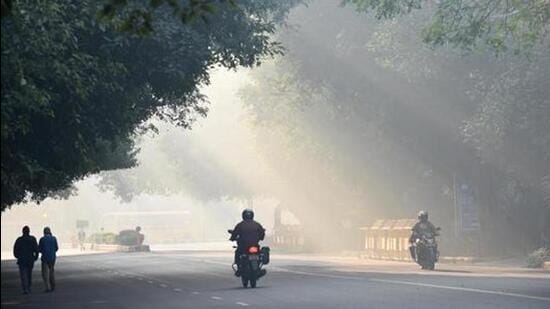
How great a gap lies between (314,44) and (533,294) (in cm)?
Result: 3517

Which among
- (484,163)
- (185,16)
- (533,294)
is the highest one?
(484,163)

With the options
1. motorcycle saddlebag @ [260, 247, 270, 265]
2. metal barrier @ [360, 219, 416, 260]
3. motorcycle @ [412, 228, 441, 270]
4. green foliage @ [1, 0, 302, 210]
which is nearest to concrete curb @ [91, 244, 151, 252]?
metal barrier @ [360, 219, 416, 260]

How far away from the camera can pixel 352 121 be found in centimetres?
5594

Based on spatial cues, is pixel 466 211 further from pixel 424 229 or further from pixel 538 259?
pixel 538 259

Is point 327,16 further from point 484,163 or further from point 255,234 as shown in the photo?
point 255,234

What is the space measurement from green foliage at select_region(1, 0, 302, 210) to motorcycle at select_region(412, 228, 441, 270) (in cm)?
821

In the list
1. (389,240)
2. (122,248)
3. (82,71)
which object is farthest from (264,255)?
(122,248)

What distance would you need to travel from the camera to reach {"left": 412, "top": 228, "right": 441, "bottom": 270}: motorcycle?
119 feet

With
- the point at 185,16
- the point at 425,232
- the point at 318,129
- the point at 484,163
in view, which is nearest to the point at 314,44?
the point at 318,129

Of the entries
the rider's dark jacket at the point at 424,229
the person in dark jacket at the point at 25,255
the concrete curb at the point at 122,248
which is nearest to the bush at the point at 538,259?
the rider's dark jacket at the point at 424,229

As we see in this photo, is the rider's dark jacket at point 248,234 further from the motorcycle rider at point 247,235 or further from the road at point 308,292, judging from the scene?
the road at point 308,292

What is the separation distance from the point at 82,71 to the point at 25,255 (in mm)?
11061

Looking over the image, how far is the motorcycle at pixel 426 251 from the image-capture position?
1430 inches

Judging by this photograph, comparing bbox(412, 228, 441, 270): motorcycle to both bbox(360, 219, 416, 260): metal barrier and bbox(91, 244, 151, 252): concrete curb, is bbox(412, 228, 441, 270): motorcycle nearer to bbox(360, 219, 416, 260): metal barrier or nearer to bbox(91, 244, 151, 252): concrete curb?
bbox(360, 219, 416, 260): metal barrier
